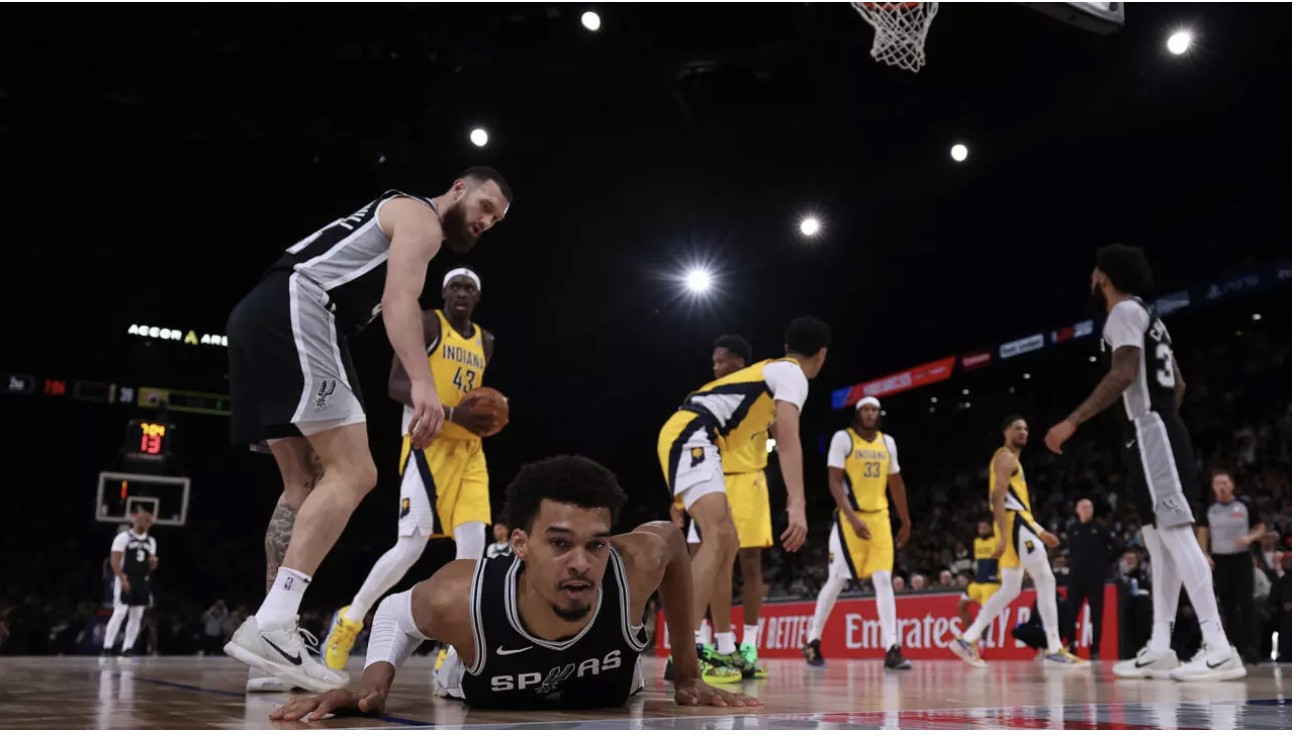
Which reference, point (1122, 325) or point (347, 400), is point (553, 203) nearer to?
point (1122, 325)

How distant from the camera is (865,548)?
26.7 feet

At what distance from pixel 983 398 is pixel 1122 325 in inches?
702

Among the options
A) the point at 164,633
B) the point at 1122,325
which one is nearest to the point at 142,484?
the point at 164,633

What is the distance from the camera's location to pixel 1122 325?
5.61 metres

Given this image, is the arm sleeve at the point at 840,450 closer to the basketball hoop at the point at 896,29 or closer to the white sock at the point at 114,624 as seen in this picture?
the basketball hoop at the point at 896,29

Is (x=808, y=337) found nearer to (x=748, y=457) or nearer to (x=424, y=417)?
(x=748, y=457)

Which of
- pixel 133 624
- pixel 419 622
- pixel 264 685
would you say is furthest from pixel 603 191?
pixel 419 622

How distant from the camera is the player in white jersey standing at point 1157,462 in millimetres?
5246

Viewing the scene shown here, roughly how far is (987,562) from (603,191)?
8915 millimetres

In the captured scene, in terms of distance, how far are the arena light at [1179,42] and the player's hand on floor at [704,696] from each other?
12157 millimetres

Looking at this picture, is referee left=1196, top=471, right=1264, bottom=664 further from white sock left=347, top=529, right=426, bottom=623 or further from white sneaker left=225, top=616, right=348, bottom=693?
white sneaker left=225, top=616, right=348, bottom=693

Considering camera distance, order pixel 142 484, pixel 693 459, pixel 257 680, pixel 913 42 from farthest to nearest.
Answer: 1. pixel 142 484
2. pixel 913 42
3. pixel 693 459
4. pixel 257 680

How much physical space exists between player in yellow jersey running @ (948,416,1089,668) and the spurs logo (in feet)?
20.5

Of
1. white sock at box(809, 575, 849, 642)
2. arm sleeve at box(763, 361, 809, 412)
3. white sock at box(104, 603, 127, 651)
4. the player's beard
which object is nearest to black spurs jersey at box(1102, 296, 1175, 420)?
arm sleeve at box(763, 361, 809, 412)
